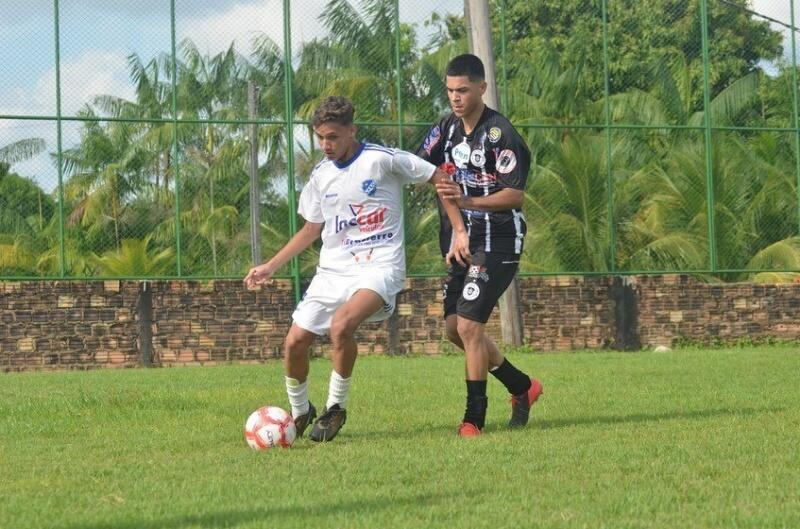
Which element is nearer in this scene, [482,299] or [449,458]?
[449,458]

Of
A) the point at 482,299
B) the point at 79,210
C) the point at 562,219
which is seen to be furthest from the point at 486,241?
the point at 562,219

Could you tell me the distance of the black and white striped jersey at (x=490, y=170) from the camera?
774 centimetres

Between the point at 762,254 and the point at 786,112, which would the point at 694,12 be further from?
the point at 786,112

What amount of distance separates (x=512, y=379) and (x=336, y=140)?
1807 millimetres

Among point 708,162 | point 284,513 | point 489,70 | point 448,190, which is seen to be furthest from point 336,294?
point 708,162

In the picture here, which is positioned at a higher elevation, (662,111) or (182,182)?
(662,111)

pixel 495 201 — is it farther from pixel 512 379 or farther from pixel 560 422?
pixel 560 422

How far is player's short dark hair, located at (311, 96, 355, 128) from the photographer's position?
7301mm

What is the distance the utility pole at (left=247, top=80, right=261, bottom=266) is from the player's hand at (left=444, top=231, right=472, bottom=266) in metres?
10.5

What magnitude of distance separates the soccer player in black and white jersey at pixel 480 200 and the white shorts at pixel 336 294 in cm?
50

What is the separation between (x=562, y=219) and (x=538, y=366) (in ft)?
19.9

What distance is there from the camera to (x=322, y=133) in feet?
24.2

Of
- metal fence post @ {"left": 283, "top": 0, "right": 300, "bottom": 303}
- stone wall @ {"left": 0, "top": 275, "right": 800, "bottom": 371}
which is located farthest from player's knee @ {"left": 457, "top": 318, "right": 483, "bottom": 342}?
metal fence post @ {"left": 283, "top": 0, "right": 300, "bottom": 303}

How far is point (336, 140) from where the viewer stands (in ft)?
24.3
